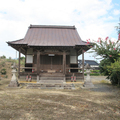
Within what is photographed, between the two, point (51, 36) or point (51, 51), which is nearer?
point (51, 51)

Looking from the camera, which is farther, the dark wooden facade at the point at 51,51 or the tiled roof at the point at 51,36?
the tiled roof at the point at 51,36

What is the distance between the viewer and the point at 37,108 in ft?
15.9

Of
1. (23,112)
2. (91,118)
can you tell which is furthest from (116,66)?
(23,112)

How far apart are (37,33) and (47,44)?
3.47 metres

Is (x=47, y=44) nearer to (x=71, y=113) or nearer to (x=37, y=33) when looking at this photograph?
(x=37, y=33)

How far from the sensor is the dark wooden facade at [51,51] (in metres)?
11.9

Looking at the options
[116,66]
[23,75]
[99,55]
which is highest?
[99,55]

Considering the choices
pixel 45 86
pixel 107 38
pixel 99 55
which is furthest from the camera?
pixel 45 86

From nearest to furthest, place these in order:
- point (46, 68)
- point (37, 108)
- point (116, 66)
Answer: point (37, 108) < point (116, 66) < point (46, 68)

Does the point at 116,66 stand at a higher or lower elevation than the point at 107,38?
lower

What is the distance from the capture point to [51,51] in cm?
1278

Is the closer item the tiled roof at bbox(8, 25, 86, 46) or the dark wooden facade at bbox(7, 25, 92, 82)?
the dark wooden facade at bbox(7, 25, 92, 82)

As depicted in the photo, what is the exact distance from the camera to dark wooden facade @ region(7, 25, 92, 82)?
39.1ft

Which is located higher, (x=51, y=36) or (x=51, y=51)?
(x=51, y=36)
